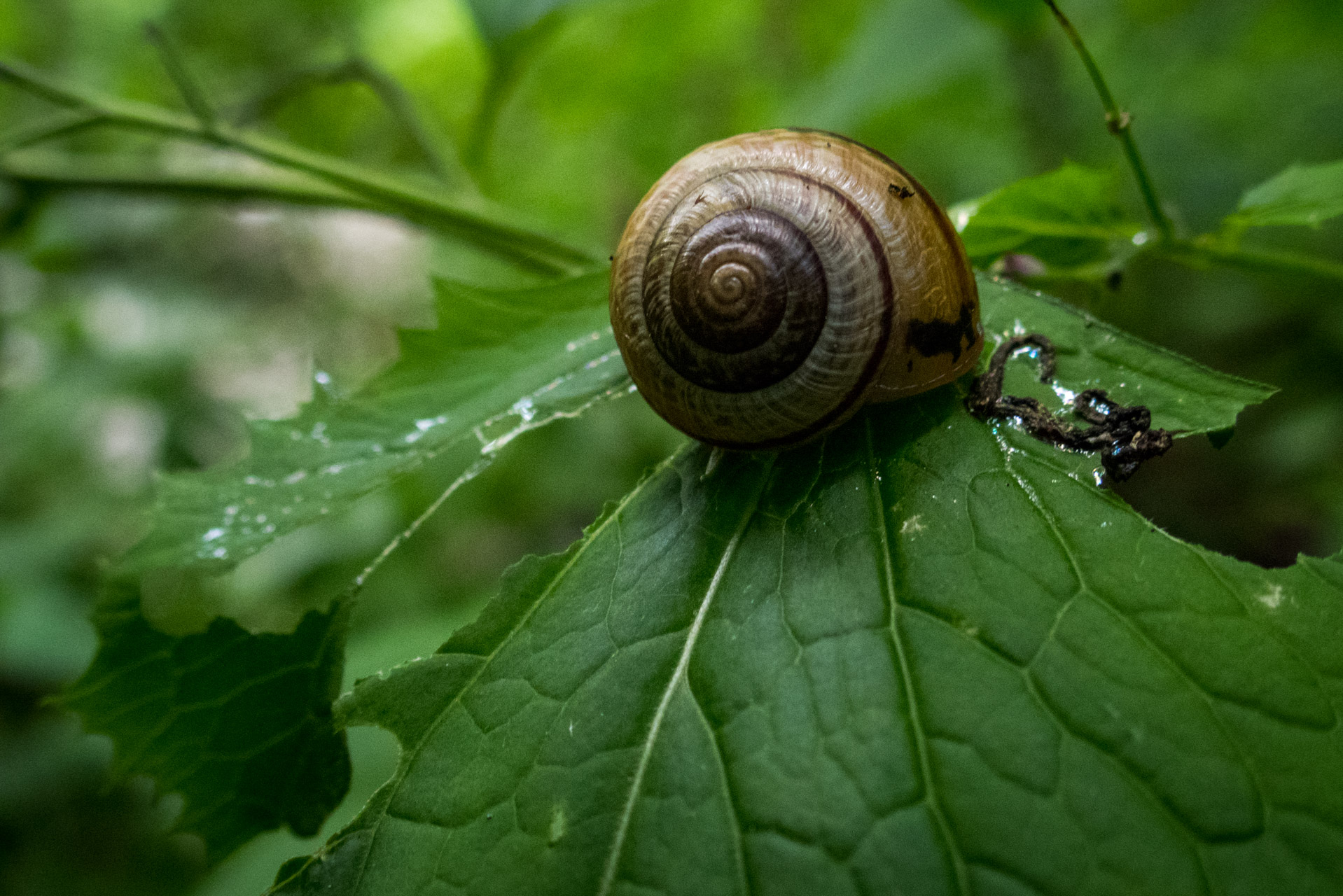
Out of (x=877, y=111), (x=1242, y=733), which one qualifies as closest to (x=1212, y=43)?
(x=877, y=111)

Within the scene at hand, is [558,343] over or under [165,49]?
under

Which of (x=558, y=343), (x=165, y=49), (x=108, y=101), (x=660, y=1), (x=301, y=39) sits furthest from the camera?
(x=301, y=39)

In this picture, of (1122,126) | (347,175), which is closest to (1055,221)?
(1122,126)

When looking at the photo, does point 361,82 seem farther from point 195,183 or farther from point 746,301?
point 746,301

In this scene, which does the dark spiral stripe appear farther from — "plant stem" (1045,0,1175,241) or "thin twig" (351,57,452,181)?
"thin twig" (351,57,452,181)

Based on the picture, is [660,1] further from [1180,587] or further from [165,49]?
[1180,587]

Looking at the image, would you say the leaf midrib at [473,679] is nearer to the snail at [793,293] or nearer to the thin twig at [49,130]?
the snail at [793,293]

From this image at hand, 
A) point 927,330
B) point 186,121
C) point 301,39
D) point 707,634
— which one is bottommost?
point 707,634

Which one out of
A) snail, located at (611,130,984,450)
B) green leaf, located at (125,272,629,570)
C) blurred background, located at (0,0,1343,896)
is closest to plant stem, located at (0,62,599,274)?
blurred background, located at (0,0,1343,896)
